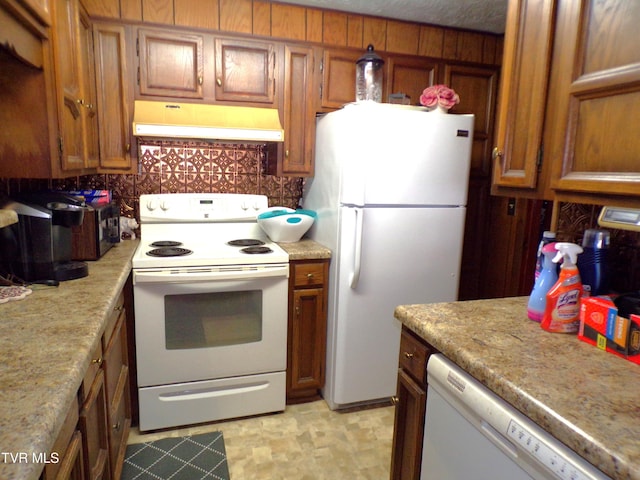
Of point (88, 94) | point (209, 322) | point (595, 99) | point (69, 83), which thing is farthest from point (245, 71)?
point (595, 99)

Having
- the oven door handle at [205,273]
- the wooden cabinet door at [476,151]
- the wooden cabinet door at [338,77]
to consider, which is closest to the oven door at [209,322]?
the oven door handle at [205,273]

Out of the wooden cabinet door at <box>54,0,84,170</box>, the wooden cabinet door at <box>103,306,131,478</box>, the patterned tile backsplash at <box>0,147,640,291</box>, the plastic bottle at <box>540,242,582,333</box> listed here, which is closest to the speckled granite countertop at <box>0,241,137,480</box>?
the wooden cabinet door at <box>103,306,131,478</box>

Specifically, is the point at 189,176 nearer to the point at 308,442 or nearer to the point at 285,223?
the point at 285,223

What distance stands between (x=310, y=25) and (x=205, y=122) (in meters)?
0.84

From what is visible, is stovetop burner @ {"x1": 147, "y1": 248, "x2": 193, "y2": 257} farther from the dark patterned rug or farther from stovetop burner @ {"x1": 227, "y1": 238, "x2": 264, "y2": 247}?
the dark patterned rug

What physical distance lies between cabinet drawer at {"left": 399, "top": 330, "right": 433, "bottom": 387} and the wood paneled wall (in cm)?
184

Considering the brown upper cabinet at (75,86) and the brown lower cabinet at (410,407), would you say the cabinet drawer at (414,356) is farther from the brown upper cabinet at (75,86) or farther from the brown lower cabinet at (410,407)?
the brown upper cabinet at (75,86)

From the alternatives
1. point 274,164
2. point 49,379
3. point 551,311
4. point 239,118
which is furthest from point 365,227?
point 49,379

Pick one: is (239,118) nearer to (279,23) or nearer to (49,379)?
(279,23)

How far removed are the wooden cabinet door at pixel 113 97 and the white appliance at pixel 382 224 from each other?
1.09 meters

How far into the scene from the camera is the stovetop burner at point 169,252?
2104mm

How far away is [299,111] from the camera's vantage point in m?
2.50

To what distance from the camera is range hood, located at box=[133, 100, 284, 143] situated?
212cm

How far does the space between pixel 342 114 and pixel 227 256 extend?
95 centimetres
